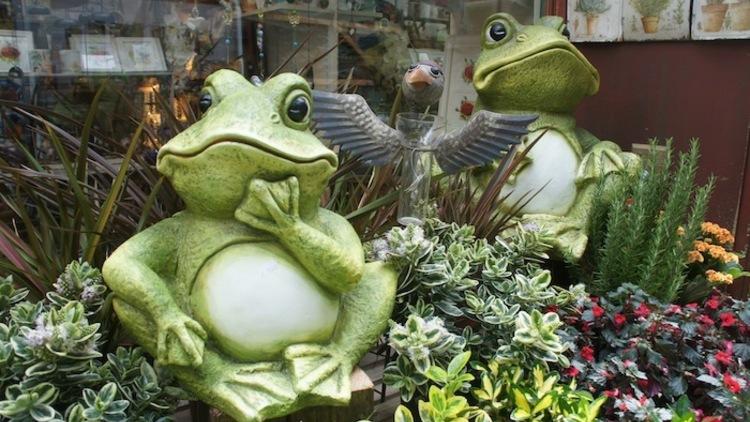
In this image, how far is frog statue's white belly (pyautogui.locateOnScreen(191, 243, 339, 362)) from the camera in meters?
1.09

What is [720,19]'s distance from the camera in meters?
2.20

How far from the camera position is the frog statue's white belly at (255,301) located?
3.59 feet

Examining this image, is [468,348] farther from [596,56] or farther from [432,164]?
[596,56]

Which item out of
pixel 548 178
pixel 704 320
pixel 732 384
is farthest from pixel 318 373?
pixel 548 178

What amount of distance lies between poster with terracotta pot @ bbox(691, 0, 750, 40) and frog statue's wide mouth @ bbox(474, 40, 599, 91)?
602mm

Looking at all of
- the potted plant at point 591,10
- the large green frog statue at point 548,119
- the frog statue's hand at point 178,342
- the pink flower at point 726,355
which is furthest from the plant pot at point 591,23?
the frog statue's hand at point 178,342

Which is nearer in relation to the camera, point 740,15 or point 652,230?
point 652,230

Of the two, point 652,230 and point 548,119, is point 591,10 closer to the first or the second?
point 548,119

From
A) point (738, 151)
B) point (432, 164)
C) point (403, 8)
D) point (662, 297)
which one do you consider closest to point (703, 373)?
point (662, 297)

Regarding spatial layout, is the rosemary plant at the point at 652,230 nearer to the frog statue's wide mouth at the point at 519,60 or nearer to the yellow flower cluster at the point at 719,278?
the yellow flower cluster at the point at 719,278

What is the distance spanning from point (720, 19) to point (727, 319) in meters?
1.24

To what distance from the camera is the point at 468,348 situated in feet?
4.59

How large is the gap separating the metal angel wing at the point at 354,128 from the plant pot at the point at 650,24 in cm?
144

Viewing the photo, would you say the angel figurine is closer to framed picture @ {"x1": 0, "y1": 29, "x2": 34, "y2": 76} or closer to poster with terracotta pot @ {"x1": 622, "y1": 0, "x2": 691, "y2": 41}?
poster with terracotta pot @ {"x1": 622, "y1": 0, "x2": 691, "y2": 41}
